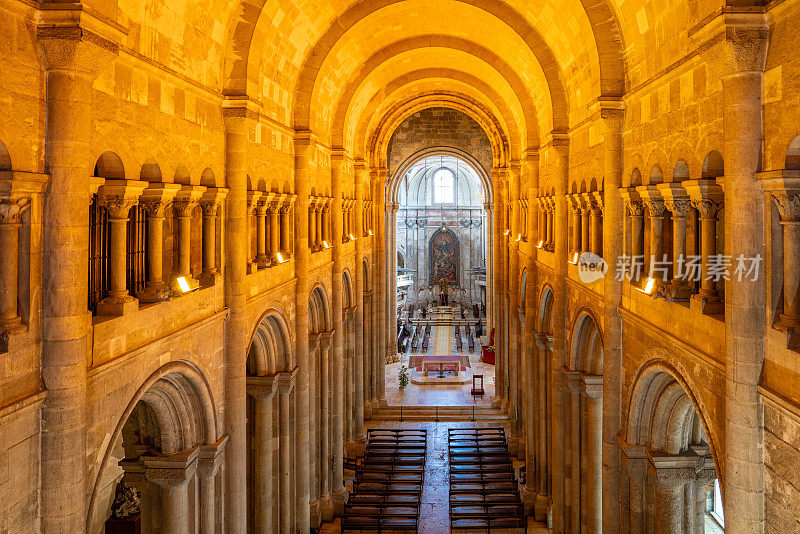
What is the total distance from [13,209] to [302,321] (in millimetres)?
10647

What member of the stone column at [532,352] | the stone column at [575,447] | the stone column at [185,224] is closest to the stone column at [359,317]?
the stone column at [532,352]

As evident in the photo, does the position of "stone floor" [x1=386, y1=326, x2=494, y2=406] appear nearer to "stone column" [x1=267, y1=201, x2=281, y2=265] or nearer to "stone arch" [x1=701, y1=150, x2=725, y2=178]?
"stone column" [x1=267, y1=201, x2=281, y2=265]

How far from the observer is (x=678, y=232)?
9.05 m

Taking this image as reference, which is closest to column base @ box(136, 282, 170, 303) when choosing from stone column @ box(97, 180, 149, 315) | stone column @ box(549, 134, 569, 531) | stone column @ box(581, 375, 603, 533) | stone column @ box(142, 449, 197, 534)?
stone column @ box(97, 180, 149, 315)

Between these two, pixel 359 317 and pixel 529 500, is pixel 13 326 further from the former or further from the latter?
pixel 359 317

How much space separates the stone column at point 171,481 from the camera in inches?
392

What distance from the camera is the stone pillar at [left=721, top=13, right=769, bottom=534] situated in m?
6.54

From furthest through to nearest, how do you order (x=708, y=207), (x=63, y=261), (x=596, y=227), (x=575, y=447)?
(x=575, y=447)
(x=596, y=227)
(x=708, y=207)
(x=63, y=261)

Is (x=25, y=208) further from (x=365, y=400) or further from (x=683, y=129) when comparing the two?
(x=365, y=400)

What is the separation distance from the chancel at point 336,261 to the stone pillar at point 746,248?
3 centimetres

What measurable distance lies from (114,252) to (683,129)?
7534 millimetres

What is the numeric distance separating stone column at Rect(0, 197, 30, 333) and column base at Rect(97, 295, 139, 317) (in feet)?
5.44

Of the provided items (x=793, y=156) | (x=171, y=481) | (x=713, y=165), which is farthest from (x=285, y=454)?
(x=793, y=156)

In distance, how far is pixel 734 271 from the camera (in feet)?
22.1
